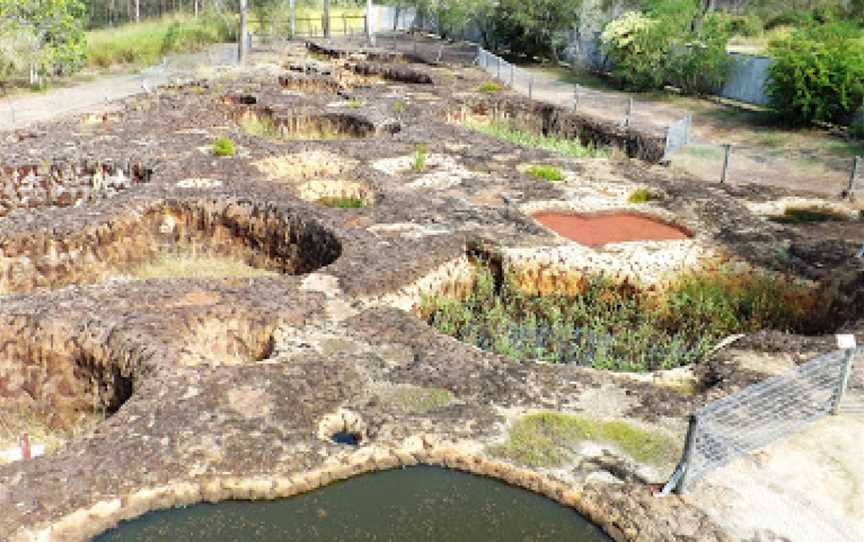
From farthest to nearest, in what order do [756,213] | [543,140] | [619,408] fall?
[543,140] < [756,213] < [619,408]

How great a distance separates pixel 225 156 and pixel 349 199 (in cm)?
343

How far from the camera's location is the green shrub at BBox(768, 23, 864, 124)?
24672mm

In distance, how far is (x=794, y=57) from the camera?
25578 mm

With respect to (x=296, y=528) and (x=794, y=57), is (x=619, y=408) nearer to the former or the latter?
(x=296, y=528)

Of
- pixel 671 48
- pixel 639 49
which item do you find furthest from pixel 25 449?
pixel 671 48

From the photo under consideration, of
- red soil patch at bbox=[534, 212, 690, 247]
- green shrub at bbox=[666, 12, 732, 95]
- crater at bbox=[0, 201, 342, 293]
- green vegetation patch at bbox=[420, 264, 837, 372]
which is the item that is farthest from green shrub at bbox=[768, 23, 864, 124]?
crater at bbox=[0, 201, 342, 293]

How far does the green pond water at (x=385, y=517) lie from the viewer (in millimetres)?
7066

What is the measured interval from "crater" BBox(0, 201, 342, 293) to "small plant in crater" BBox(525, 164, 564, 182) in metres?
5.80

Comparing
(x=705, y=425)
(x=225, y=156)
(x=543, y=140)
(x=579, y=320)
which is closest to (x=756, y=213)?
(x=579, y=320)

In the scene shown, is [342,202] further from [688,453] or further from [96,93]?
[96,93]

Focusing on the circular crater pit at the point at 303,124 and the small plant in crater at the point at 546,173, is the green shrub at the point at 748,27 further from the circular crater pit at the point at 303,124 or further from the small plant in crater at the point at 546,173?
the small plant in crater at the point at 546,173

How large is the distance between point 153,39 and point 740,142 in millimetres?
27066

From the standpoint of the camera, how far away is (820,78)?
81.6 ft

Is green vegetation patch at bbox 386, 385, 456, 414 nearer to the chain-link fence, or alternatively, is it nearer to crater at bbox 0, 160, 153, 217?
the chain-link fence
